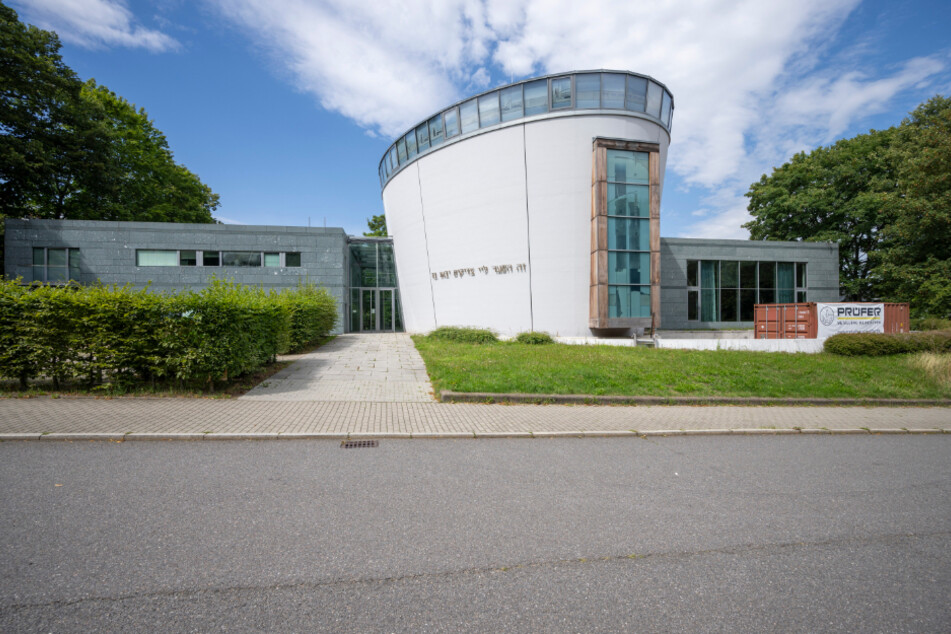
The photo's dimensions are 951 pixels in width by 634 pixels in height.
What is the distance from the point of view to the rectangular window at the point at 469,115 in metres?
21.8

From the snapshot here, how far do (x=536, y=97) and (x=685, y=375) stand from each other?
15.6m

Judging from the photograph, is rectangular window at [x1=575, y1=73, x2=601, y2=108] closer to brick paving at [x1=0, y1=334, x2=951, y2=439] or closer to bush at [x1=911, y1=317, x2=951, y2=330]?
→ brick paving at [x1=0, y1=334, x2=951, y2=439]

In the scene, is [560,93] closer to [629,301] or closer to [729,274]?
[629,301]

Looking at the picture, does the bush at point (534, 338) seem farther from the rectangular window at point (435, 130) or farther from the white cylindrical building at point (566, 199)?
the rectangular window at point (435, 130)

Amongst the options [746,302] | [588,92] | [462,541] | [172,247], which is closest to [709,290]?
[746,302]

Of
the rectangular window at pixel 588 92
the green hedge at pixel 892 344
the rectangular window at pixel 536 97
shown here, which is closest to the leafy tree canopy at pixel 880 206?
the green hedge at pixel 892 344

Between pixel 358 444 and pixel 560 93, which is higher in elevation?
pixel 560 93

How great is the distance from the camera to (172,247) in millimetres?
24062

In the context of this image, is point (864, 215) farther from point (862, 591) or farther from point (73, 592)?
point (73, 592)

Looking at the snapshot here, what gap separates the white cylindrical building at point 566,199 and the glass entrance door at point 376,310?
29.3ft

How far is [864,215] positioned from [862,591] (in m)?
43.5

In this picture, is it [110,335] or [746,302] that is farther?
[746,302]

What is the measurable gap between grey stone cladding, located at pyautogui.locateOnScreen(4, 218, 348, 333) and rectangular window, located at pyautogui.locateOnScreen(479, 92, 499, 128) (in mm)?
10290

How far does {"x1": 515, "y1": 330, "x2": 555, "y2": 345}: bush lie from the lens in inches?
751
